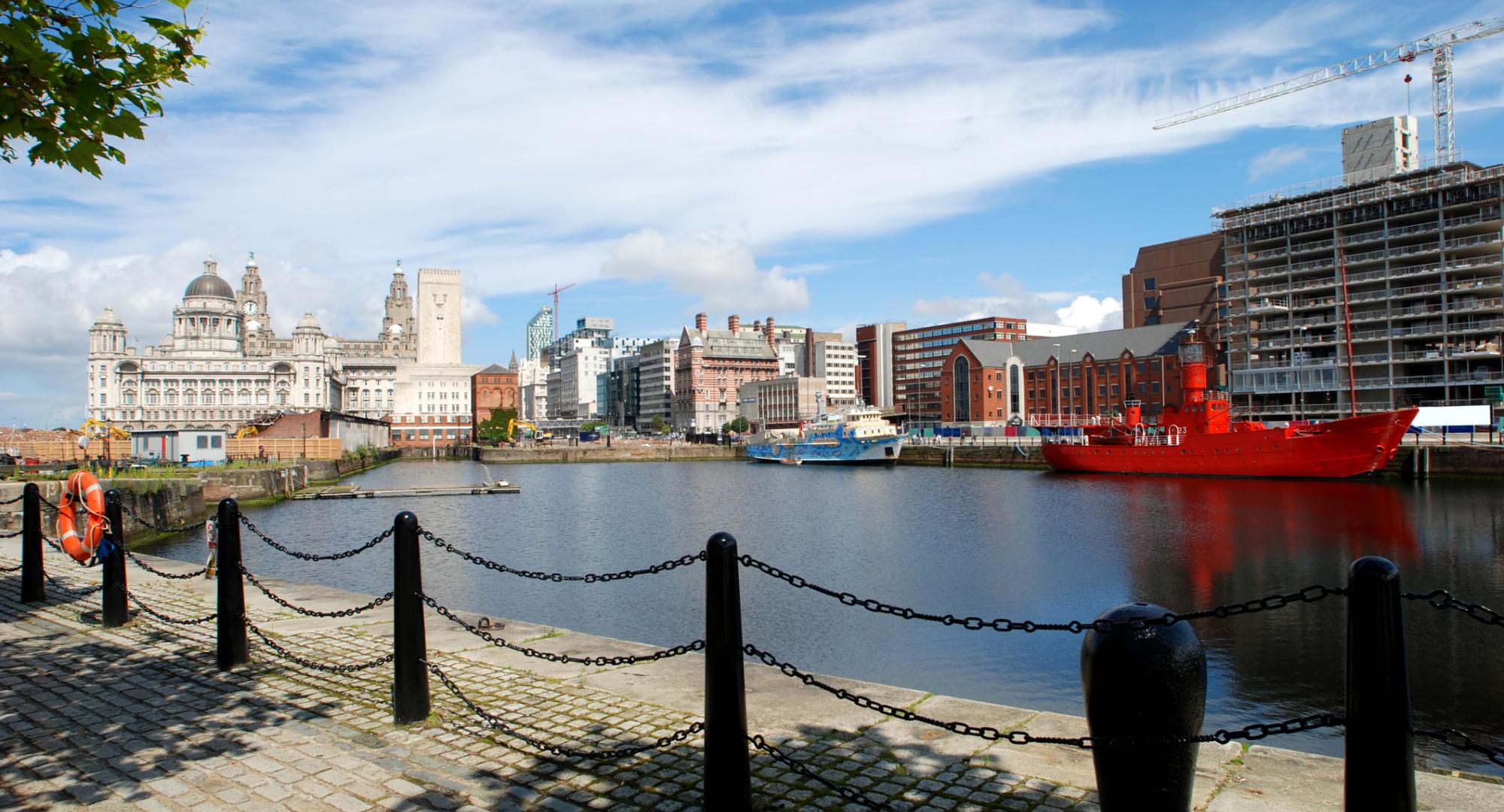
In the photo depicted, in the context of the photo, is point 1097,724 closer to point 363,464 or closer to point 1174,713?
point 1174,713

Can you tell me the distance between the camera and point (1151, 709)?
406 cm

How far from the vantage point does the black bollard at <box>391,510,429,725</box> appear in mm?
6805

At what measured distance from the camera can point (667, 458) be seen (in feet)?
376

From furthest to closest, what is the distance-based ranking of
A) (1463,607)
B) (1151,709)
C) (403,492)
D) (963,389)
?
(963,389) < (403,492) < (1151,709) < (1463,607)

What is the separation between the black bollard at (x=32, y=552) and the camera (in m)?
11.6

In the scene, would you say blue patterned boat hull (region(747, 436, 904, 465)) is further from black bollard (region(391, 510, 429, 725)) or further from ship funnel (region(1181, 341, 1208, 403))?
black bollard (region(391, 510, 429, 725))

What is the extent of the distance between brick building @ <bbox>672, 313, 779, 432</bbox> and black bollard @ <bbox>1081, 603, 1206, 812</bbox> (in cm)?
17031

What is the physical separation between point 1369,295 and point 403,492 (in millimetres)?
75723

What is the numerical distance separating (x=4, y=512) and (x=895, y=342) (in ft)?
509

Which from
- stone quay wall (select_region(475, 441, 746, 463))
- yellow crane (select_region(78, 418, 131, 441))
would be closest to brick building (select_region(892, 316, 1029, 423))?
stone quay wall (select_region(475, 441, 746, 463))

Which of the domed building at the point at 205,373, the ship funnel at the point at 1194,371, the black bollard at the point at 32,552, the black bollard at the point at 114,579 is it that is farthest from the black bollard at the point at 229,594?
the domed building at the point at 205,373

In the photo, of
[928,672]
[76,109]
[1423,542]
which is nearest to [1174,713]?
[76,109]

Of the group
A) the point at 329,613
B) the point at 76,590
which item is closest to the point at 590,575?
the point at 329,613

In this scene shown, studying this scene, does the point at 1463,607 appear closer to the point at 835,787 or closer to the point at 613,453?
the point at 835,787
